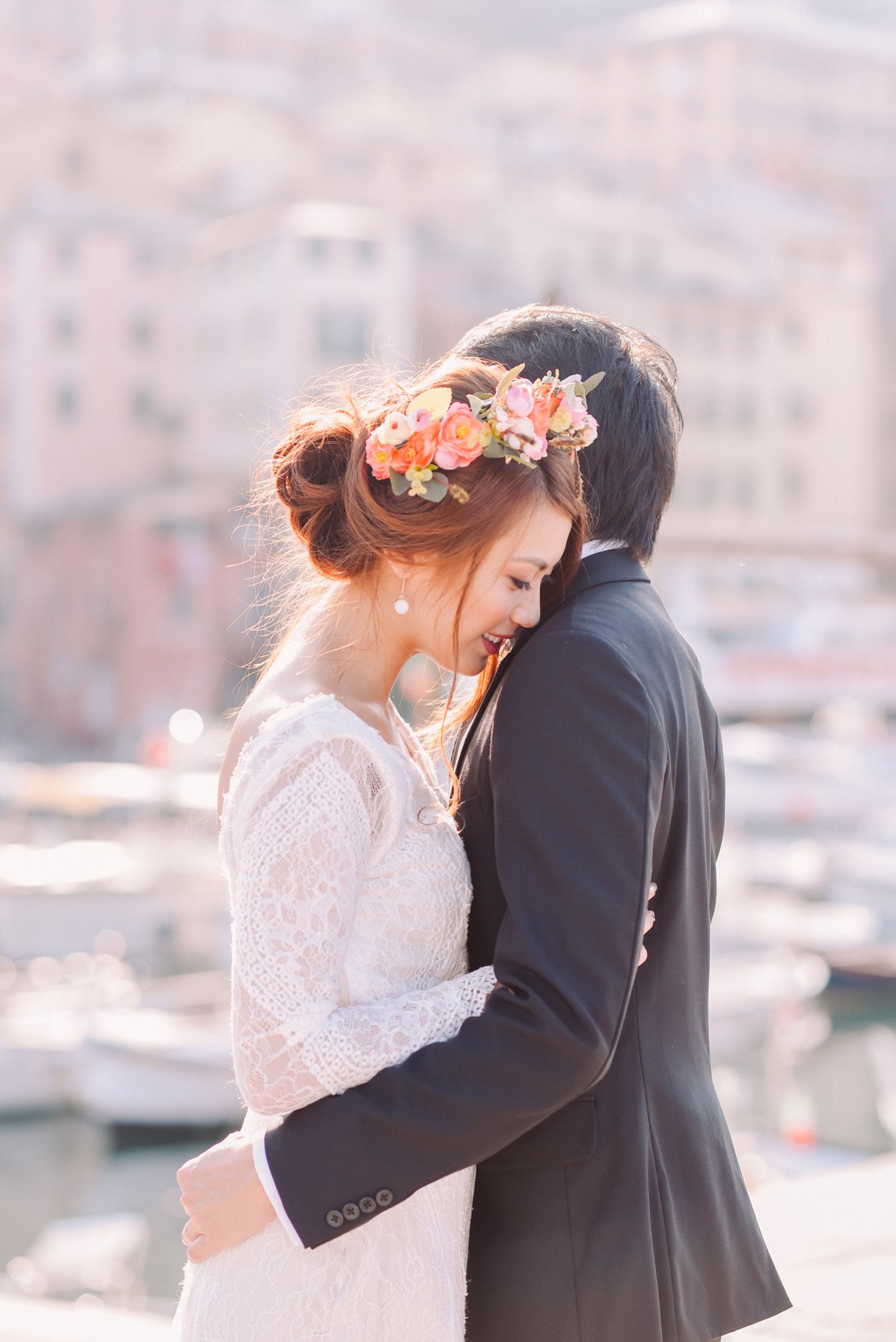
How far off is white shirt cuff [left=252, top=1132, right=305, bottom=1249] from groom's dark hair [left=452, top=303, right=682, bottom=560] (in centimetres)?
72

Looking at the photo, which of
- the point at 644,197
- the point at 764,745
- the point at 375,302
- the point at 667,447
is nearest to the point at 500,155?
the point at 644,197

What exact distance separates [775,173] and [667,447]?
2087 inches

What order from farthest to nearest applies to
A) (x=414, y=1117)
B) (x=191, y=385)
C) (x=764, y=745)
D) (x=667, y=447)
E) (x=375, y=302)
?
(x=191, y=385) < (x=375, y=302) < (x=764, y=745) < (x=667, y=447) < (x=414, y=1117)

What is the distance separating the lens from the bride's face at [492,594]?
1.48m

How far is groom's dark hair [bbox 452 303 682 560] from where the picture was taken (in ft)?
5.30

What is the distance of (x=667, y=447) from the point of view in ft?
5.41

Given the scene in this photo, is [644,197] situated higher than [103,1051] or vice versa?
[644,197]

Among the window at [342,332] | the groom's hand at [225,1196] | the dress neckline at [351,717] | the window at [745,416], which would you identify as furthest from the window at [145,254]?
the groom's hand at [225,1196]

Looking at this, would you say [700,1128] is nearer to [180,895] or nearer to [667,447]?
[667,447]

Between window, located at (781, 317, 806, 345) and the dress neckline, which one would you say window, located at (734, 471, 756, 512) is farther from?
the dress neckline

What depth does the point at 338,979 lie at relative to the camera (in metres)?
1.48

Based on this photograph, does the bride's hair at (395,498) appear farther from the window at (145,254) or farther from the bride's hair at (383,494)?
the window at (145,254)

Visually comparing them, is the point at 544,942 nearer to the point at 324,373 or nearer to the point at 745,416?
the point at 324,373

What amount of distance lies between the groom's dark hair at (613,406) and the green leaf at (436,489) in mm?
215
